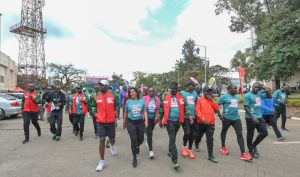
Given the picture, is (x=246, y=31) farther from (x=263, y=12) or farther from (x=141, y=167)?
(x=141, y=167)

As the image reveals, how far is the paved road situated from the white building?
115 ft

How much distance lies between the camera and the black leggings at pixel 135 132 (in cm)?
593

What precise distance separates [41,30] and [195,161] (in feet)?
174

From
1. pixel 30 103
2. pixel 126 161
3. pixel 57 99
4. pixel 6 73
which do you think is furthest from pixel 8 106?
pixel 6 73

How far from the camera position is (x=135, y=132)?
19.6 feet

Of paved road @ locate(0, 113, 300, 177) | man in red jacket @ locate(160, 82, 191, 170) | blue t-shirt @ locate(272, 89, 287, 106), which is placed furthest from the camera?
blue t-shirt @ locate(272, 89, 287, 106)

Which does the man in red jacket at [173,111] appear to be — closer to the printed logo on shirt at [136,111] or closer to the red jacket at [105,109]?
the printed logo on shirt at [136,111]

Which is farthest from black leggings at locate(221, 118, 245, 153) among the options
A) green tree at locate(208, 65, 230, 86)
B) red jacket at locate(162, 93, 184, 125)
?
green tree at locate(208, 65, 230, 86)

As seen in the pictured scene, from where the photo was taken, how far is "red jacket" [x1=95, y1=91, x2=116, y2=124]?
5973 mm

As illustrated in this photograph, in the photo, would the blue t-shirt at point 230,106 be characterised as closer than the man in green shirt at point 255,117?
No

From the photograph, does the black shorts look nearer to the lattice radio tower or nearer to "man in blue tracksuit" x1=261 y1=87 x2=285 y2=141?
"man in blue tracksuit" x1=261 y1=87 x2=285 y2=141

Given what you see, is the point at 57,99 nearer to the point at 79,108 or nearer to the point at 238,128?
the point at 79,108

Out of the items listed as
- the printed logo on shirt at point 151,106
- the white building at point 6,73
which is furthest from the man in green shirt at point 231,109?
the white building at point 6,73

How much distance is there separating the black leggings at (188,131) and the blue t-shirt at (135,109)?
1.06 m
